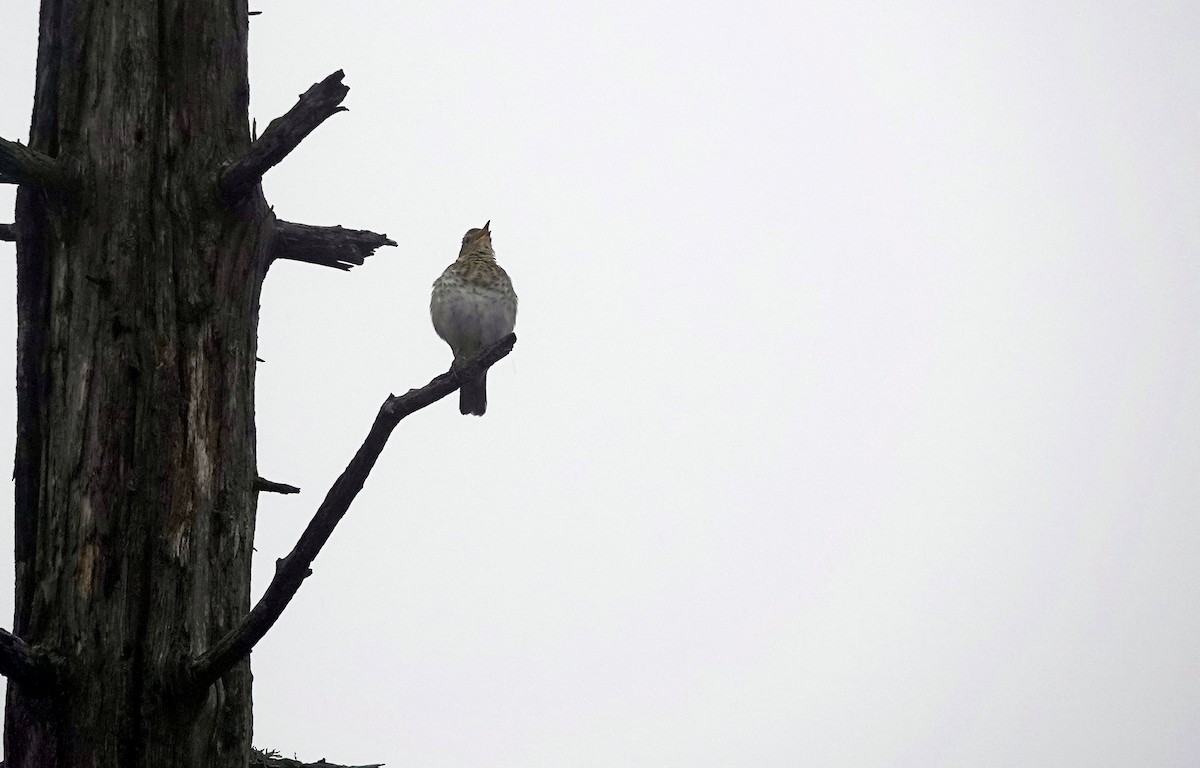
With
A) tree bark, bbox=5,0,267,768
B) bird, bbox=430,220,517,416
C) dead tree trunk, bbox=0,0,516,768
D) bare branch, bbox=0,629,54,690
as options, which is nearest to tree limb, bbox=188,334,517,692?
dead tree trunk, bbox=0,0,516,768

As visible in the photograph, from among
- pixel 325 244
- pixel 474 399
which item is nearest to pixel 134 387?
pixel 325 244

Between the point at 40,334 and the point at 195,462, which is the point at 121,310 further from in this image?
the point at 195,462

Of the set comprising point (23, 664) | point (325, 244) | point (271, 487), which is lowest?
point (23, 664)

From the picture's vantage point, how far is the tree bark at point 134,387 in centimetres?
294

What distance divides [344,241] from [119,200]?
2.85 feet

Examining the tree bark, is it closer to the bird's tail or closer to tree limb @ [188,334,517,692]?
tree limb @ [188,334,517,692]

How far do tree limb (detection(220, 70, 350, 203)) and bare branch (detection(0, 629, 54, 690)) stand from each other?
54.8 inches

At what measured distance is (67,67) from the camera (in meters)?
3.28

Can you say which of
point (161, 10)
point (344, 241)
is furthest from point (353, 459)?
point (161, 10)

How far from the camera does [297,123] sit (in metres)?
2.95

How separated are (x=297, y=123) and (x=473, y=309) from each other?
18.2 ft

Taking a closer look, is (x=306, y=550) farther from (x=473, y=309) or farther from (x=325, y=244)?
(x=473, y=309)

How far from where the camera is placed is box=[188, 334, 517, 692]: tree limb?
2721mm

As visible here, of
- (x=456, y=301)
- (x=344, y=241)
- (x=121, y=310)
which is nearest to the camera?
(x=121, y=310)
